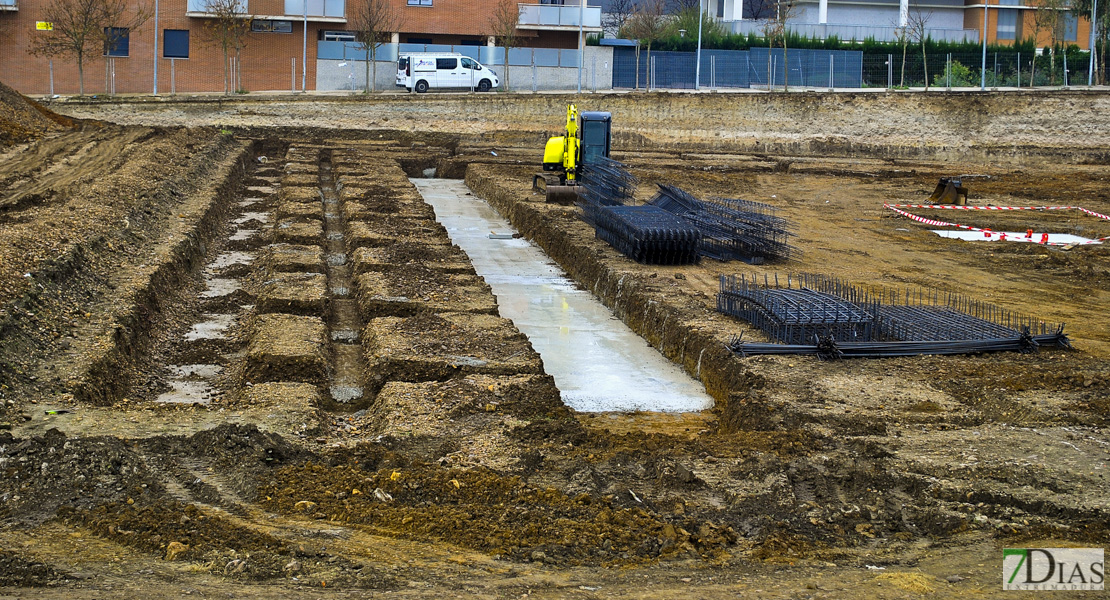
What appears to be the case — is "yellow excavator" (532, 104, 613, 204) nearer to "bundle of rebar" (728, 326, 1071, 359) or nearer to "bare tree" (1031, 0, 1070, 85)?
"bundle of rebar" (728, 326, 1071, 359)

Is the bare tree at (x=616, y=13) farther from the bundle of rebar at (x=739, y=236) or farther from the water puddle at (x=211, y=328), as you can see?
the water puddle at (x=211, y=328)

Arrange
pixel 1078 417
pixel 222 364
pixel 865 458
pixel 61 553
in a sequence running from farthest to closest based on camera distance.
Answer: pixel 222 364 < pixel 1078 417 < pixel 865 458 < pixel 61 553

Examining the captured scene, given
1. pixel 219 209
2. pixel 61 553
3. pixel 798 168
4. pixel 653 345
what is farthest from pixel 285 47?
pixel 61 553

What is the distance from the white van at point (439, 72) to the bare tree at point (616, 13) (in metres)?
35.8

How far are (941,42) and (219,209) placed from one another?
123 ft

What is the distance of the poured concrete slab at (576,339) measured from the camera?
1130 centimetres

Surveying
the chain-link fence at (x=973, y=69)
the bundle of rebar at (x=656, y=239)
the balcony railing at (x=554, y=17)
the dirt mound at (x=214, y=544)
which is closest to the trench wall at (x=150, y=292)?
the dirt mound at (x=214, y=544)

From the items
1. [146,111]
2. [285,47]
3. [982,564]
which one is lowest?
[982,564]

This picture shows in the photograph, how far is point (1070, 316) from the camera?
44.8ft

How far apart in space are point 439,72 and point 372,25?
322 centimetres

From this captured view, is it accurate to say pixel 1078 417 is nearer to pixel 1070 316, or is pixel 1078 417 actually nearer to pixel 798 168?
pixel 1070 316

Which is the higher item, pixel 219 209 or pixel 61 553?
pixel 219 209

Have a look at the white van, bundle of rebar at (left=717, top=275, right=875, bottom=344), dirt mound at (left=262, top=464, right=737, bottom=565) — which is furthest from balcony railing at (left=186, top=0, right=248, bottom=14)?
dirt mound at (left=262, top=464, right=737, bottom=565)

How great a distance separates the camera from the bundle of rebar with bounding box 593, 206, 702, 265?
16141 mm
